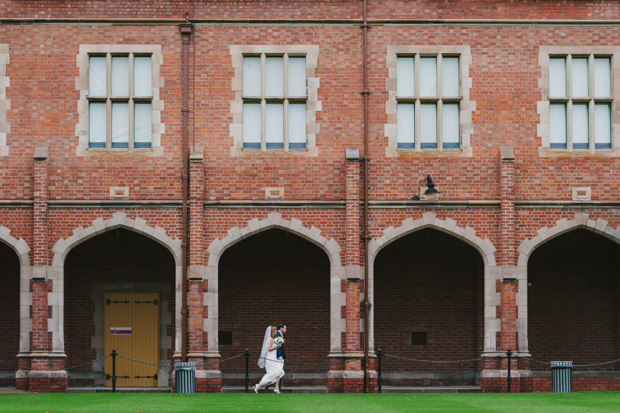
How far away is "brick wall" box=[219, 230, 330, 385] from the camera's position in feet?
82.2

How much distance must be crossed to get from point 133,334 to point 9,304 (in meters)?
2.70

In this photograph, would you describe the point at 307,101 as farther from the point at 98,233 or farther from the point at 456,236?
the point at 98,233

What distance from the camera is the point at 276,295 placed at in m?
25.2

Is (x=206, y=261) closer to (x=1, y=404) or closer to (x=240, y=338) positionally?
(x=240, y=338)

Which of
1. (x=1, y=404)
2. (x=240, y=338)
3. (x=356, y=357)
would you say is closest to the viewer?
(x=1, y=404)

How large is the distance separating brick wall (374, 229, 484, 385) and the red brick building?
218cm

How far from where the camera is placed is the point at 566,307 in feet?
83.2

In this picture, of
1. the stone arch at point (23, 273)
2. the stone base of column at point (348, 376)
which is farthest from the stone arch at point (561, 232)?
the stone arch at point (23, 273)

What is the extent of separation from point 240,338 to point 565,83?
8.50 meters

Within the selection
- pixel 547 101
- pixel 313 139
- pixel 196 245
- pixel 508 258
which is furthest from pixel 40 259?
pixel 547 101

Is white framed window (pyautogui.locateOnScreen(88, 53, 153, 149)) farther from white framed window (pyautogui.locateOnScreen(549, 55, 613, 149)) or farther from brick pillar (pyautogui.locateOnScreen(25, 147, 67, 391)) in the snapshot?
white framed window (pyautogui.locateOnScreen(549, 55, 613, 149))

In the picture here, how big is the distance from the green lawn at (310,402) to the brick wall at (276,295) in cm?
375

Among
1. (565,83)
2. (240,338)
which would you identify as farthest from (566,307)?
(240,338)

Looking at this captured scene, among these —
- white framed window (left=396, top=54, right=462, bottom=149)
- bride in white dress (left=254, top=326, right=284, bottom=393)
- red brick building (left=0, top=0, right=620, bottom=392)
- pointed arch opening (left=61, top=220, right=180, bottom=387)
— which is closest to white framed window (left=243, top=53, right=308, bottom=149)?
red brick building (left=0, top=0, right=620, bottom=392)
